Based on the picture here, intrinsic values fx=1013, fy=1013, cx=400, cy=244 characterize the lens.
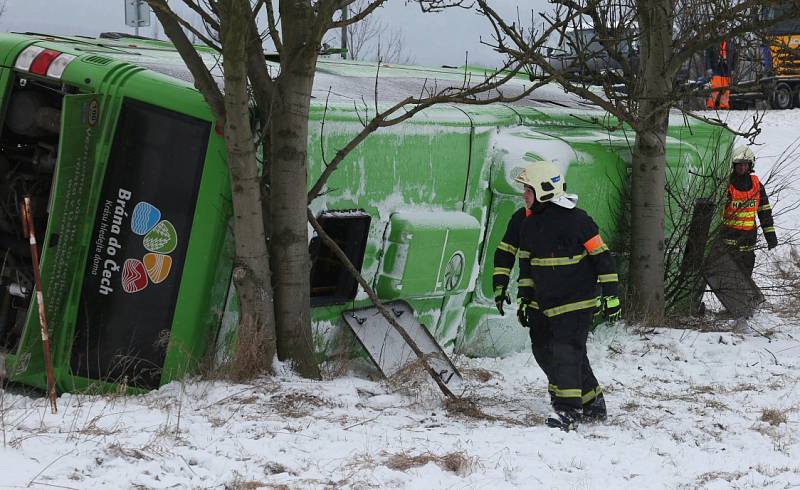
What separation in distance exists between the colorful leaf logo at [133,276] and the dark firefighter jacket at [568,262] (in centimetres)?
244

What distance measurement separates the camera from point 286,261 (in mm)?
6504

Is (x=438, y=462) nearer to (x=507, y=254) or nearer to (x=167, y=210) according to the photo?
(x=507, y=254)

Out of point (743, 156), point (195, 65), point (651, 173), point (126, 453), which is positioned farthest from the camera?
point (743, 156)

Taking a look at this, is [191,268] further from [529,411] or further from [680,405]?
[680,405]

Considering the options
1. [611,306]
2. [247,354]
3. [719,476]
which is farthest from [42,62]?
[719,476]

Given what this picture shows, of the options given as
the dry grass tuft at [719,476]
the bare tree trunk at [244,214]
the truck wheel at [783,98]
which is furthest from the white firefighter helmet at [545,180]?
the truck wheel at [783,98]

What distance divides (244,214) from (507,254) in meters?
1.71

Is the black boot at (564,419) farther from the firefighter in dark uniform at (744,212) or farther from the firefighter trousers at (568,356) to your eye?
the firefighter in dark uniform at (744,212)

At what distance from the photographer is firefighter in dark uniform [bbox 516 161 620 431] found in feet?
20.4

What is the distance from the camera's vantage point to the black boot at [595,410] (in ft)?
21.0

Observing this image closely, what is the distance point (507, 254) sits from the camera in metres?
6.57

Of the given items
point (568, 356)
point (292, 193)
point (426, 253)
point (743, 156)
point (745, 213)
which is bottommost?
point (568, 356)

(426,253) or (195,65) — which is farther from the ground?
(195,65)

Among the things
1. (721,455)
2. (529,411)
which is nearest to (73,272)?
(529,411)
